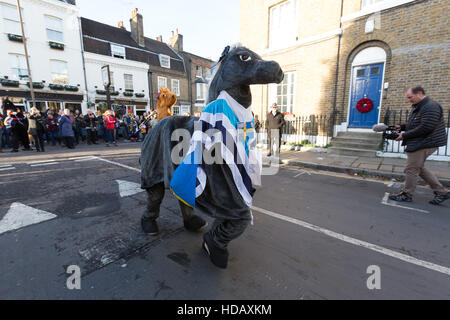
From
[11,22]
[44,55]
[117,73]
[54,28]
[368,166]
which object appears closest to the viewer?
[368,166]

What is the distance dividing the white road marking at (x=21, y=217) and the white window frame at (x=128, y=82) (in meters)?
20.8

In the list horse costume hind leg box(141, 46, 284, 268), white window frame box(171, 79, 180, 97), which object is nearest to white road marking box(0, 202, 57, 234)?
horse costume hind leg box(141, 46, 284, 268)

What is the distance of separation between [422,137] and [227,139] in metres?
3.93

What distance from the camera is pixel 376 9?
26.1ft

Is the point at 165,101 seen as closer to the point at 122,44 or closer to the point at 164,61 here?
the point at 122,44

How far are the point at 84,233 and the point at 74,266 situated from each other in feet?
2.26

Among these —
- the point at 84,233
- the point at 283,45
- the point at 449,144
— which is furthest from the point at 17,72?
the point at 449,144

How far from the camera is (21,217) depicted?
3.16 metres

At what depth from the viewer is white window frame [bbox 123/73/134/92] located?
855 inches

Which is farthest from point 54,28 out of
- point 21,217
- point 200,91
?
point 21,217

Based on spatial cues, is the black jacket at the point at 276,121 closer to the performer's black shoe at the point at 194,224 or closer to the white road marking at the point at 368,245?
the white road marking at the point at 368,245

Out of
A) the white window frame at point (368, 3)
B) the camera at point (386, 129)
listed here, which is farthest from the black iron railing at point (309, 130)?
the camera at point (386, 129)

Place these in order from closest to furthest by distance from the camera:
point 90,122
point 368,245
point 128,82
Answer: point 368,245
point 90,122
point 128,82

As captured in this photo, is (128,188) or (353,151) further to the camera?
(353,151)
